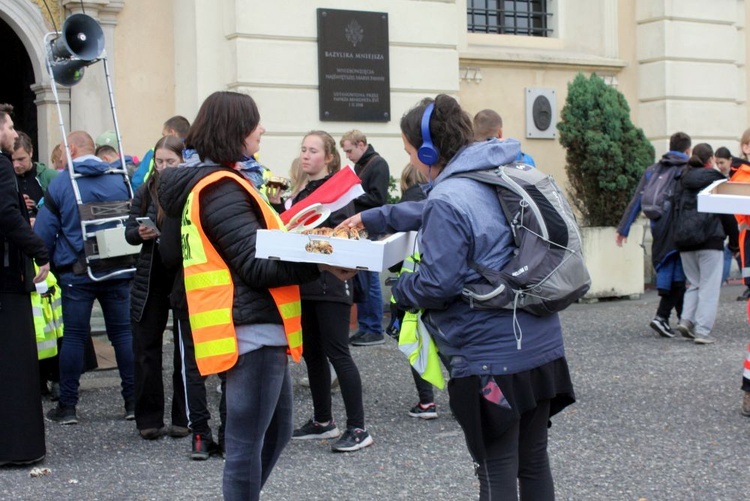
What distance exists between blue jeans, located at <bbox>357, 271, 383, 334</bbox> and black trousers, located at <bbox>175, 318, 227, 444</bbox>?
12.3 ft

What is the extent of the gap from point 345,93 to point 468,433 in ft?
29.0

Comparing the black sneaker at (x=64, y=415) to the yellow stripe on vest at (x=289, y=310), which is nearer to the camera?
the yellow stripe on vest at (x=289, y=310)

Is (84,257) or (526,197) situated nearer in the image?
(526,197)

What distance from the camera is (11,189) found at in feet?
18.7

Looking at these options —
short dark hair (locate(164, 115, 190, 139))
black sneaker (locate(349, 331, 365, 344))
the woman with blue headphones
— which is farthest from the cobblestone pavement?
short dark hair (locate(164, 115, 190, 139))

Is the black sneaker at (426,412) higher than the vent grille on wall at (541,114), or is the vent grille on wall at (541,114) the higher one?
the vent grille on wall at (541,114)

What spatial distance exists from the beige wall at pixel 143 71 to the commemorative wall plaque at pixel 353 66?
61.6 inches

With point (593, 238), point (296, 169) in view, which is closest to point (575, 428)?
point (296, 169)

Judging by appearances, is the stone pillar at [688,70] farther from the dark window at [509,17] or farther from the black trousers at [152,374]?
the black trousers at [152,374]

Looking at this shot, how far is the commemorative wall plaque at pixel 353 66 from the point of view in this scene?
12.1m

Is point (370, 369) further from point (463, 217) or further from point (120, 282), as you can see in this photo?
point (463, 217)

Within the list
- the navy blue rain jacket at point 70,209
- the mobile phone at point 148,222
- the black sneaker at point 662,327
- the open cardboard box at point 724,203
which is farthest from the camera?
the black sneaker at point 662,327

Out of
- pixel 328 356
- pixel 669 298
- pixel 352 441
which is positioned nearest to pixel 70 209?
pixel 328 356

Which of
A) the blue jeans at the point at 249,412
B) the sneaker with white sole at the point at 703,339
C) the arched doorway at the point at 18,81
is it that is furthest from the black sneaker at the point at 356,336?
the blue jeans at the point at 249,412
